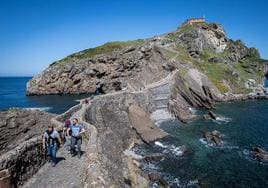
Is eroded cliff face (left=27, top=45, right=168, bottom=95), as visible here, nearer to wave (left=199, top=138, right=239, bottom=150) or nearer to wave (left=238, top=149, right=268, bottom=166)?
wave (left=199, top=138, right=239, bottom=150)

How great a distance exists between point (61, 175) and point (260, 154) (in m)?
29.1

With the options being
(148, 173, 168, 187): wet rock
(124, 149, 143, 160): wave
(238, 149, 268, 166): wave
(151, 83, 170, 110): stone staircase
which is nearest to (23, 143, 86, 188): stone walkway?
(148, 173, 168, 187): wet rock

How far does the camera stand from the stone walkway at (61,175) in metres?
16.0

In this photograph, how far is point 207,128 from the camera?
171ft

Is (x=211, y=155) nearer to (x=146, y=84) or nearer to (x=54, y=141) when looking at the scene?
(x=54, y=141)

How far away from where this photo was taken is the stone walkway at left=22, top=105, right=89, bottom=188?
16.0 meters

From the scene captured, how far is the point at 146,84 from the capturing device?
79.4 meters

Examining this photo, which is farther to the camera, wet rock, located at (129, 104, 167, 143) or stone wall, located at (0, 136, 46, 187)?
wet rock, located at (129, 104, 167, 143)

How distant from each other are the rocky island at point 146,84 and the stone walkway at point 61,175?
1020mm

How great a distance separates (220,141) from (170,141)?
7909 millimetres

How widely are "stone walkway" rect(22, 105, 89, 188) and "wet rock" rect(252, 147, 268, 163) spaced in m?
25.8

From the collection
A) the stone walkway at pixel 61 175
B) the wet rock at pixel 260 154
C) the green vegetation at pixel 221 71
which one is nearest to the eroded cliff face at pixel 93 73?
the green vegetation at pixel 221 71

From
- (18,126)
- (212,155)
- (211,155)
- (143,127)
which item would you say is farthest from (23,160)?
Result: (143,127)

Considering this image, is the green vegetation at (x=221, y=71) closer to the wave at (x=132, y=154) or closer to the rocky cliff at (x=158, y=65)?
the rocky cliff at (x=158, y=65)
